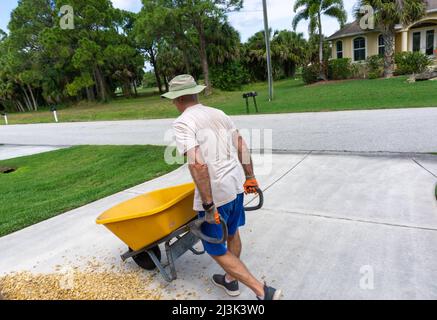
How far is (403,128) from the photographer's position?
25.4 ft

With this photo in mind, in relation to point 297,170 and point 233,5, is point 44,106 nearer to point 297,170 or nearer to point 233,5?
point 233,5

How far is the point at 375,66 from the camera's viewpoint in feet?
77.6

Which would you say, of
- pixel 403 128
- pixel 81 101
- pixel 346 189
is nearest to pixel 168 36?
pixel 81 101

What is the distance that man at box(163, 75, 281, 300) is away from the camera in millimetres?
2354

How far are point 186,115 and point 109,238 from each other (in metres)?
2.19

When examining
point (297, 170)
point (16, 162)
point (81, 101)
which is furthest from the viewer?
point (81, 101)

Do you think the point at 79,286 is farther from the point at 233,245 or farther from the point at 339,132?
the point at 339,132

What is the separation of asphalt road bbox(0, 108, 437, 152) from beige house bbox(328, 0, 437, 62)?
1655 cm

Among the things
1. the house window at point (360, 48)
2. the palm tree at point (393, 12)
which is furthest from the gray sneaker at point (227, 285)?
the house window at point (360, 48)

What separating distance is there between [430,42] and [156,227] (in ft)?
92.4

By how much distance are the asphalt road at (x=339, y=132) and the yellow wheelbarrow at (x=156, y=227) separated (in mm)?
4615

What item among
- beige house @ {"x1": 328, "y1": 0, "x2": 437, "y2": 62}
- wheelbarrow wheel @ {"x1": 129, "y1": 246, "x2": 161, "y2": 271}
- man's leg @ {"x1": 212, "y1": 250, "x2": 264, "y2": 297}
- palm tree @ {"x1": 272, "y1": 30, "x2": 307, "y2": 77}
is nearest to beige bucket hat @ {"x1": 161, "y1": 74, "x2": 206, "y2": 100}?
man's leg @ {"x1": 212, "y1": 250, "x2": 264, "y2": 297}

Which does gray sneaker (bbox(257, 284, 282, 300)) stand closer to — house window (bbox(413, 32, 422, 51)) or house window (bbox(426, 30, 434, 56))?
house window (bbox(426, 30, 434, 56))

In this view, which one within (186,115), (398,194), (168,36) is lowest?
(398,194)
